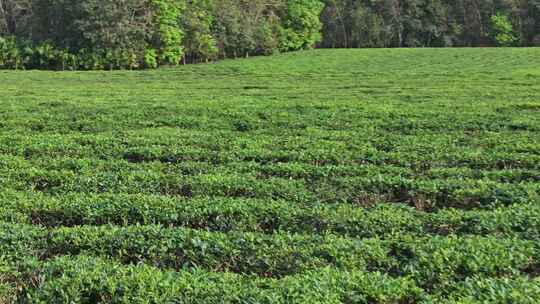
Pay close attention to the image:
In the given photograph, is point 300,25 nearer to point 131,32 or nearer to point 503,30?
point 131,32

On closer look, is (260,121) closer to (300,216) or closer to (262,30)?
(300,216)

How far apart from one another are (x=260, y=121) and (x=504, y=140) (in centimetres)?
741

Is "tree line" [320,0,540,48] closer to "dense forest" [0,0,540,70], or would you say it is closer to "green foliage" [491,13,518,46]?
"dense forest" [0,0,540,70]

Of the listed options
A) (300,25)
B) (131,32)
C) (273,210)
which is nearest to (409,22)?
(300,25)

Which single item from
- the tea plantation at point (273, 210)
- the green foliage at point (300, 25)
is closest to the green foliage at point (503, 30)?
the green foliage at point (300, 25)

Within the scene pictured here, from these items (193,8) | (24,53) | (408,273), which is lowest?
(408,273)

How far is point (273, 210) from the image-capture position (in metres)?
7.98

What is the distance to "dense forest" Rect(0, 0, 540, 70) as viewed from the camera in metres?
65.4

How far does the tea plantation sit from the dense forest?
51.0 meters

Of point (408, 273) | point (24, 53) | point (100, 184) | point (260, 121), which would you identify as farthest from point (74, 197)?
point (24, 53)

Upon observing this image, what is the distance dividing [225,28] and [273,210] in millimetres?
68270

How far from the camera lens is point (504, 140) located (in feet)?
43.5

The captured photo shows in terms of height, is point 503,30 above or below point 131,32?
above

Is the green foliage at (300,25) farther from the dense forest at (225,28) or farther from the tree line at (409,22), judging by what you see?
the tree line at (409,22)
